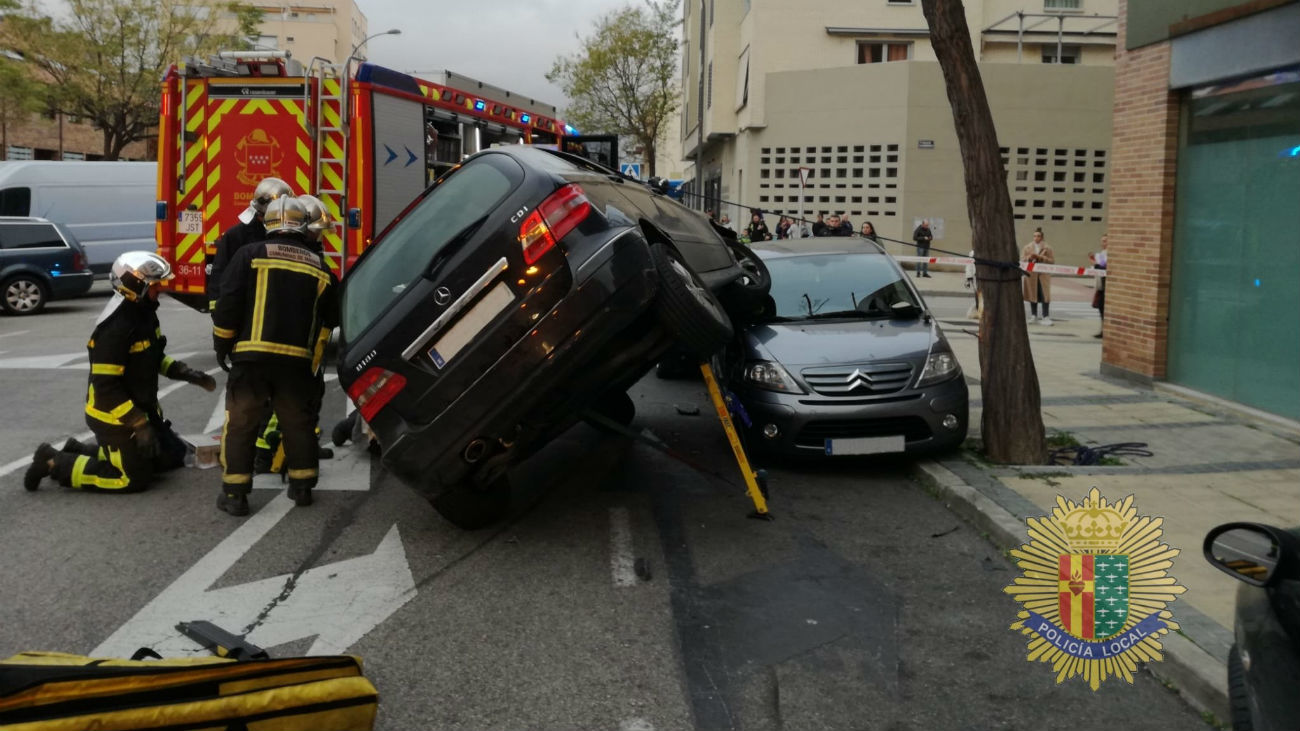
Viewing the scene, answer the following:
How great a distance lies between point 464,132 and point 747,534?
8447 mm

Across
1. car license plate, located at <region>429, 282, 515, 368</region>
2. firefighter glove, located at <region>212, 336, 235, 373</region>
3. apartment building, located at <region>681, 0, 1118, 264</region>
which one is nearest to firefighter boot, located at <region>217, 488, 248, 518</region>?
firefighter glove, located at <region>212, 336, 235, 373</region>

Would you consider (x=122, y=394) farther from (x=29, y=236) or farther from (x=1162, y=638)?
(x=29, y=236)

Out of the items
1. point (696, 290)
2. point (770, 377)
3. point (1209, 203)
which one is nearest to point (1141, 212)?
point (1209, 203)

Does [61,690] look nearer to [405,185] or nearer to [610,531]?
[610,531]

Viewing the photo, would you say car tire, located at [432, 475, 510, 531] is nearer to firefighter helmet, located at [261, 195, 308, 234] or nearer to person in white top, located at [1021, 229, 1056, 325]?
firefighter helmet, located at [261, 195, 308, 234]

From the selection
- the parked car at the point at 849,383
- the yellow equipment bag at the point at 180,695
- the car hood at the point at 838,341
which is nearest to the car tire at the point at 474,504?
the parked car at the point at 849,383

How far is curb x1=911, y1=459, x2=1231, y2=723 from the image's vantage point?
4172 mm

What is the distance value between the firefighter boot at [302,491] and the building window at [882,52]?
1328 inches

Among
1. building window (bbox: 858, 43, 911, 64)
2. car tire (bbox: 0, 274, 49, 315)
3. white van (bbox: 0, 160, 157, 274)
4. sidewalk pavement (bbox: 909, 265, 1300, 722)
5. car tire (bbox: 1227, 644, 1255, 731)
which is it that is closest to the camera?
car tire (bbox: 1227, 644, 1255, 731)

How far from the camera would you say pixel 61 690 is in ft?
11.0

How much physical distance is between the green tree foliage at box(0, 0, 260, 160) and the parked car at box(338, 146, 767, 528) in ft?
114

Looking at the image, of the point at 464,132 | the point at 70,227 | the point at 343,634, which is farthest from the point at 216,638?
the point at 70,227

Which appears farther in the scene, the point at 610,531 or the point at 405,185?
the point at 405,185

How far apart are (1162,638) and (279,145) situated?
9.92m
